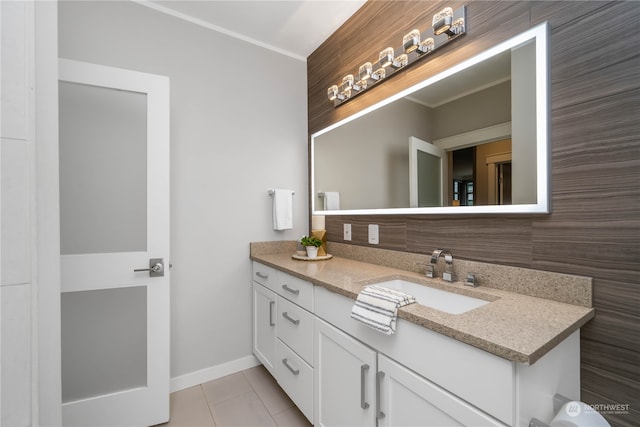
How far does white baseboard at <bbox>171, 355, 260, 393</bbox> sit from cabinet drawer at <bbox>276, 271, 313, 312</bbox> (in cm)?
79

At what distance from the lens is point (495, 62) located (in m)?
1.17

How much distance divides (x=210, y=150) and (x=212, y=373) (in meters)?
1.60

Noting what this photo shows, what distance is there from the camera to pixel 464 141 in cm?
133

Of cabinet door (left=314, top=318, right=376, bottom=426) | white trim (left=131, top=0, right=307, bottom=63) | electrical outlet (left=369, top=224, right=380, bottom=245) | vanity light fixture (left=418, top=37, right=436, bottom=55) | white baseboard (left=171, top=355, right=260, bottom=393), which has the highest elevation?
white trim (left=131, top=0, right=307, bottom=63)

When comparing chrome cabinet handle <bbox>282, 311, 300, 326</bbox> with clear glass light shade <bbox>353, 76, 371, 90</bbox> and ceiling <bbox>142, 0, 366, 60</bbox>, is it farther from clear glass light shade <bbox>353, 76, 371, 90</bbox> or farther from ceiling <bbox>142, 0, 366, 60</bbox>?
ceiling <bbox>142, 0, 366, 60</bbox>

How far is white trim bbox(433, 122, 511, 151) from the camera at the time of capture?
116 centimetres

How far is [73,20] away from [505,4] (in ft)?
7.34

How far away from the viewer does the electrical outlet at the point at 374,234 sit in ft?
5.92

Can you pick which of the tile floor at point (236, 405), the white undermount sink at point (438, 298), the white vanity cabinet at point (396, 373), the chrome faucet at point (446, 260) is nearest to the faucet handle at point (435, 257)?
the chrome faucet at point (446, 260)

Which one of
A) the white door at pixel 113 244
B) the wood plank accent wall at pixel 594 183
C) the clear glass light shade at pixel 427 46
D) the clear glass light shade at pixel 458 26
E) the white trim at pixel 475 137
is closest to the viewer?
the wood plank accent wall at pixel 594 183

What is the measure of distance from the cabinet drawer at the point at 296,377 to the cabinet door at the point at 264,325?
0.11m

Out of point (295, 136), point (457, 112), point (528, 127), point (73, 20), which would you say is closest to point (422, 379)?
Result: point (528, 127)

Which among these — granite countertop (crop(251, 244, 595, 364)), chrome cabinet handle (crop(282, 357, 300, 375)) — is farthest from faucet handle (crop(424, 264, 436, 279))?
chrome cabinet handle (crop(282, 357, 300, 375))

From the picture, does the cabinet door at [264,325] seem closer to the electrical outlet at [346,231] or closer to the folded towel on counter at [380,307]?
the electrical outlet at [346,231]
